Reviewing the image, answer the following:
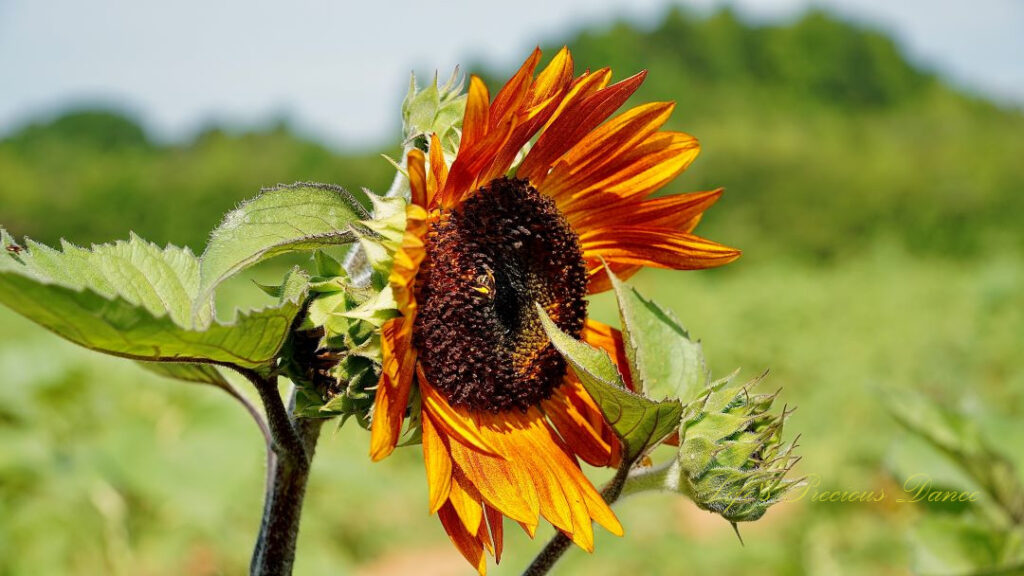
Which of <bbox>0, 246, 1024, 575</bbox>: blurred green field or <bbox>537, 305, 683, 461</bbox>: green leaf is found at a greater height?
<bbox>537, 305, 683, 461</bbox>: green leaf

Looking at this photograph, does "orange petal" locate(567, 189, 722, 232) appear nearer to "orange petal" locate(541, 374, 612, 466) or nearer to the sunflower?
the sunflower

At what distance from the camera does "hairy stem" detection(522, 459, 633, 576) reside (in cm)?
69

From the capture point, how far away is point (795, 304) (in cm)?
A: 988

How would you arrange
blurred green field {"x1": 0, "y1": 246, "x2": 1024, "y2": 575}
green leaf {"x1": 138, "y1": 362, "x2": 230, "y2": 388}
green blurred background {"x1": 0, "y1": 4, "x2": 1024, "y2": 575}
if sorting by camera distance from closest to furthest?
green leaf {"x1": 138, "y1": 362, "x2": 230, "y2": 388}, blurred green field {"x1": 0, "y1": 246, "x2": 1024, "y2": 575}, green blurred background {"x1": 0, "y1": 4, "x2": 1024, "y2": 575}

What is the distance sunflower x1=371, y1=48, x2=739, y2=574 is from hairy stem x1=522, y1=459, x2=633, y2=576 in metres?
0.02

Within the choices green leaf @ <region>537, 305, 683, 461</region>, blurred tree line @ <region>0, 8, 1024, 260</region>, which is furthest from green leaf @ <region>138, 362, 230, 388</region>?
blurred tree line @ <region>0, 8, 1024, 260</region>

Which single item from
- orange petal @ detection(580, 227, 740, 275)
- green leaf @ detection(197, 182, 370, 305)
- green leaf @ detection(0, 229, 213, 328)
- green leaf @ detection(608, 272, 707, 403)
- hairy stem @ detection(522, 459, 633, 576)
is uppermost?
green leaf @ detection(197, 182, 370, 305)

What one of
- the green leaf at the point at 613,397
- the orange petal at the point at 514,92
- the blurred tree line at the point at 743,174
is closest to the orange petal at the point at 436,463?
the green leaf at the point at 613,397

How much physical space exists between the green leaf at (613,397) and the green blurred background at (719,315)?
0.73 ft

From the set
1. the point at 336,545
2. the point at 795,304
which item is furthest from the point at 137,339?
the point at 795,304

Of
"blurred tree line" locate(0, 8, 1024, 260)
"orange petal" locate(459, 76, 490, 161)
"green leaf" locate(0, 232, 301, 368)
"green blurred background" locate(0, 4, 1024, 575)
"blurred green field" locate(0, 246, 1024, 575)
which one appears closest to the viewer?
"green leaf" locate(0, 232, 301, 368)

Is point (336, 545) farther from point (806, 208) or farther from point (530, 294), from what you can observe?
point (806, 208)

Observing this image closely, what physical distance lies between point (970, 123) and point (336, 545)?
18.4 meters

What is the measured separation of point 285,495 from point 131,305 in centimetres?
23
